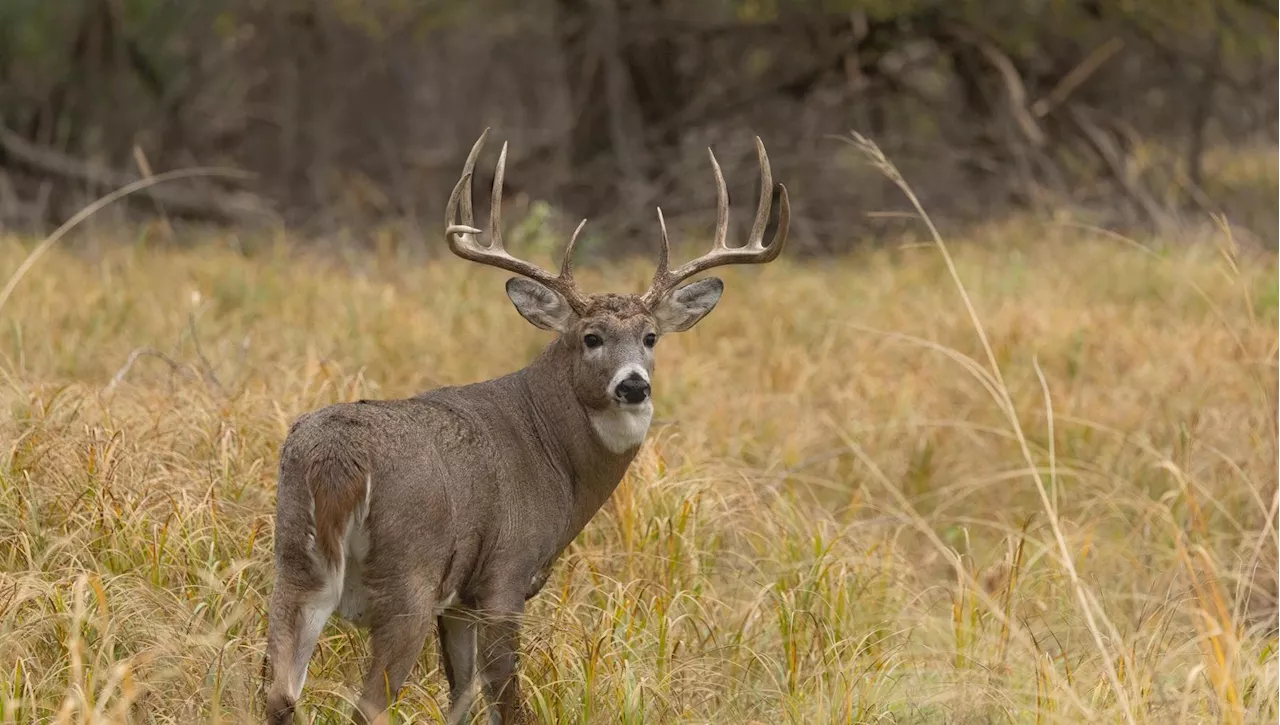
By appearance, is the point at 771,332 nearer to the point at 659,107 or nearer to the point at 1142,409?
the point at 1142,409

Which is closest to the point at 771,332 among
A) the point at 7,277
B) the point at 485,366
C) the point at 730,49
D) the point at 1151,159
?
the point at 485,366

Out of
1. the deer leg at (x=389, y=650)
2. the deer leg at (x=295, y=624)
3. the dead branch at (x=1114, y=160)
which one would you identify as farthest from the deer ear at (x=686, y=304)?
the dead branch at (x=1114, y=160)

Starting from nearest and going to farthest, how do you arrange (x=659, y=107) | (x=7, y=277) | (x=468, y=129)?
(x=7, y=277), (x=659, y=107), (x=468, y=129)

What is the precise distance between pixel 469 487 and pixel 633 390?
0.58 m

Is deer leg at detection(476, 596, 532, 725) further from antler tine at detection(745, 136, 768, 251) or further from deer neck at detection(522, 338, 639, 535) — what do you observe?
antler tine at detection(745, 136, 768, 251)

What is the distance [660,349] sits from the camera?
780 centimetres

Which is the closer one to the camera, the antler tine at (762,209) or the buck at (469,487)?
the buck at (469,487)

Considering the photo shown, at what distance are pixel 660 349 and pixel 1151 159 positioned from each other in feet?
30.3

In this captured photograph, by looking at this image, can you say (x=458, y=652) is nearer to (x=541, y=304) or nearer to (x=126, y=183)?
(x=541, y=304)

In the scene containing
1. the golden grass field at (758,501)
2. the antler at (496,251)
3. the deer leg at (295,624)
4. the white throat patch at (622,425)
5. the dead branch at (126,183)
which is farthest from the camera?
the dead branch at (126,183)

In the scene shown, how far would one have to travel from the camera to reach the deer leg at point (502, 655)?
376cm

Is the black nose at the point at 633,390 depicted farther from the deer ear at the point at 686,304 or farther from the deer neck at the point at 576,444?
the deer ear at the point at 686,304

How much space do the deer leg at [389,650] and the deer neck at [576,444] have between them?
2.60ft

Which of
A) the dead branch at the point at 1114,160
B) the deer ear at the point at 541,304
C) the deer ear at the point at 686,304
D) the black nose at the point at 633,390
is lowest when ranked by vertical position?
the dead branch at the point at 1114,160
